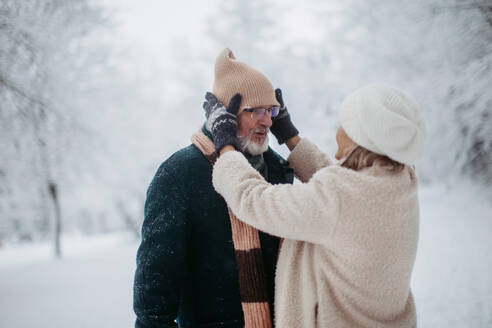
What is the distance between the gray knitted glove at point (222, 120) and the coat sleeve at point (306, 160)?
1.69ft

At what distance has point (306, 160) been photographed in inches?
72.4

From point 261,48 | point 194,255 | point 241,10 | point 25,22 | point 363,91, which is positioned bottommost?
point 194,255

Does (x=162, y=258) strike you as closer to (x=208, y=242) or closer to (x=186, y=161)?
(x=208, y=242)

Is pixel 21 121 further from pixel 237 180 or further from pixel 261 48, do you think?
pixel 261 48

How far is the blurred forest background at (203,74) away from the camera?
154 inches

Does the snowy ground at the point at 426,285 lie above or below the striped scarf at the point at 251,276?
below

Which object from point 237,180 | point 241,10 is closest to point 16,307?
point 237,180

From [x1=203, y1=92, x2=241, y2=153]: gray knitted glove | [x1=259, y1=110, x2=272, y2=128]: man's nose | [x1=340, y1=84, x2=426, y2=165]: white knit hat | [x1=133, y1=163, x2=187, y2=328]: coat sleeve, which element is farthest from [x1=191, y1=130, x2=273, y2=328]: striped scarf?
[x1=340, y1=84, x2=426, y2=165]: white knit hat

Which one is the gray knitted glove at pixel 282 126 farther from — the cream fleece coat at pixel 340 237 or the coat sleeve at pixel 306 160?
the cream fleece coat at pixel 340 237

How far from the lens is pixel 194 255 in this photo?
1.53 m

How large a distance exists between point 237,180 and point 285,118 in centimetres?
85

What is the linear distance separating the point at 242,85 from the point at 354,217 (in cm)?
92

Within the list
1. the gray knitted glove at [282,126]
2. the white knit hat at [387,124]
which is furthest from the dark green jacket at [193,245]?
the white knit hat at [387,124]

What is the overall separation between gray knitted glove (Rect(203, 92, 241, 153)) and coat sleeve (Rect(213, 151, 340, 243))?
181 millimetres
